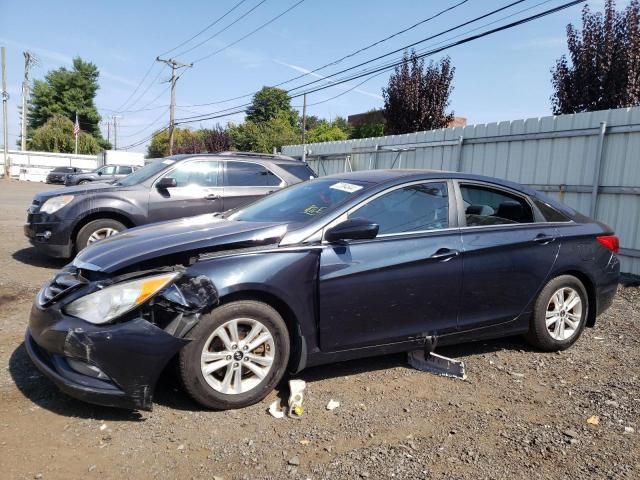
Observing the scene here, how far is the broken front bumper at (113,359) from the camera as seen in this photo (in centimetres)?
293

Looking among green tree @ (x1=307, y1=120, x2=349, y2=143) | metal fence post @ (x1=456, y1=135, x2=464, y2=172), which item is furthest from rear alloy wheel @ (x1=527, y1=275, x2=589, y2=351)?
green tree @ (x1=307, y1=120, x2=349, y2=143)

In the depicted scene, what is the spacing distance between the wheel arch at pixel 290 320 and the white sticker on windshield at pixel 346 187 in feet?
3.62

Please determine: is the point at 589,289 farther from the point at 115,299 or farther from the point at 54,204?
the point at 54,204

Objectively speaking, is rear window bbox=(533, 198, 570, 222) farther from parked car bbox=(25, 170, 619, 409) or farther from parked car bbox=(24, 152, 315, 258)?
parked car bbox=(24, 152, 315, 258)

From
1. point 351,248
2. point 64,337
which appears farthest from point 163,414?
point 351,248

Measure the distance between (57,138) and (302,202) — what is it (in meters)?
64.3

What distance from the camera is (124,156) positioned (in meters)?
42.5

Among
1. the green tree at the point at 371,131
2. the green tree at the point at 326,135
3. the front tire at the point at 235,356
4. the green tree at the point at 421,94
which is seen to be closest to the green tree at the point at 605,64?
the green tree at the point at 421,94

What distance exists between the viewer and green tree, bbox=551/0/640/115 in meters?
13.0

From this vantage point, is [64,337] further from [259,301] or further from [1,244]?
[1,244]

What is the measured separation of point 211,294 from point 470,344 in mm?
2771

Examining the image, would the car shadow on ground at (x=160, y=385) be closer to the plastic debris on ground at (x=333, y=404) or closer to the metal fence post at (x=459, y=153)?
the plastic debris on ground at (x=333, y=404)

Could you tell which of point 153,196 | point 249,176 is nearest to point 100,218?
point 153,196

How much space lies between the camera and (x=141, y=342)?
9.67 feet
